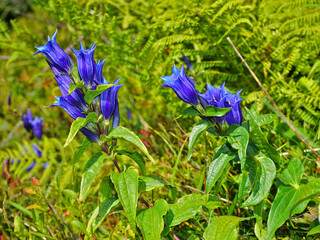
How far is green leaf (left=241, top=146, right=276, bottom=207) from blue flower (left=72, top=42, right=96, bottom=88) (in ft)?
2.31

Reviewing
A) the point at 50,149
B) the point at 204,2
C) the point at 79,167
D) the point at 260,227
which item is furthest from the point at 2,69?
the point at 260,227

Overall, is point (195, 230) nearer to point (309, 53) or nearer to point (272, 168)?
point (272, 168)

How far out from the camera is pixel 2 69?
171 inches

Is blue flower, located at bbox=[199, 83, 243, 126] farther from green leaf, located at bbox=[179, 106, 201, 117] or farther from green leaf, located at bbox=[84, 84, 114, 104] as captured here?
green leaf, located at bbox=[84, 84, 114, 104]

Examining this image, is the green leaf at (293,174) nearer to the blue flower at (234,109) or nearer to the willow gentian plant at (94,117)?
the blue flower at (234,109)

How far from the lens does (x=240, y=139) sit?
1.20m

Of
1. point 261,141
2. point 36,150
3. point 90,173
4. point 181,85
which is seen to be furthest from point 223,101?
point 36,150

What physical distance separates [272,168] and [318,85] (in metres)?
1.14

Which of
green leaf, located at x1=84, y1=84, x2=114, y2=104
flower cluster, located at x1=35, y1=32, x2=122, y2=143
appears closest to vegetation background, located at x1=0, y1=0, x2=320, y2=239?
flower cluster, located at x1=35, y1=32, x2=122, y2=143

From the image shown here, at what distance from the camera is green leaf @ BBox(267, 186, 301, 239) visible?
1254 millimetres

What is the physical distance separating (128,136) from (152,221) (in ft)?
1.05

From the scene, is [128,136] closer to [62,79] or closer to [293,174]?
[62,79]

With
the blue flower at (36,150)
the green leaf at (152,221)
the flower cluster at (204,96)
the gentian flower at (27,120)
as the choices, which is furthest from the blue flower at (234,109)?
the gentian flower at (27,120)

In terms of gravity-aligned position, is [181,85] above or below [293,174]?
above
